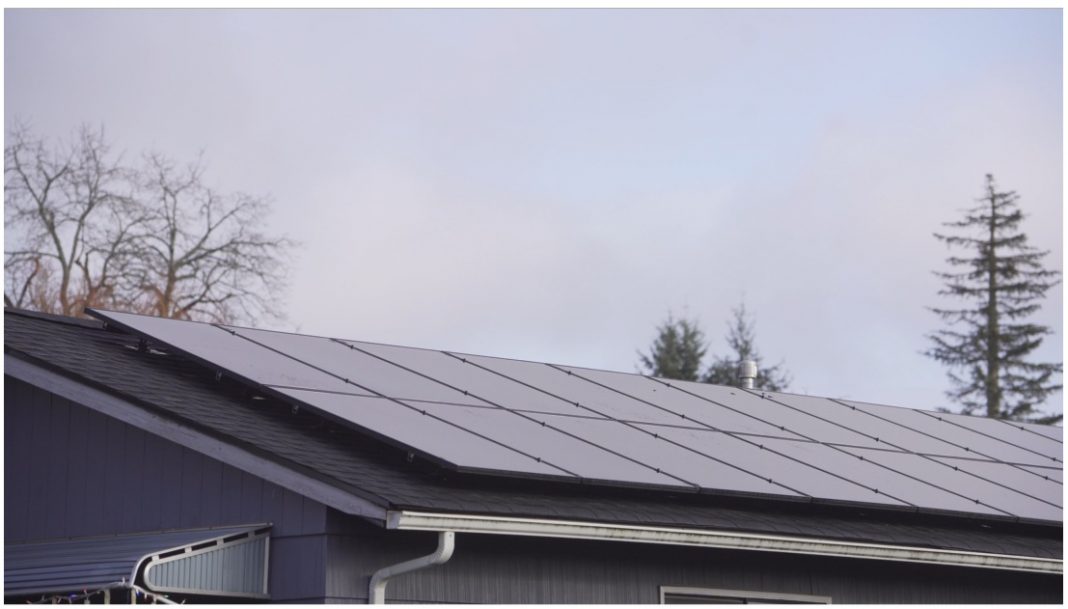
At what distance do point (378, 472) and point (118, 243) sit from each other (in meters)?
26.2

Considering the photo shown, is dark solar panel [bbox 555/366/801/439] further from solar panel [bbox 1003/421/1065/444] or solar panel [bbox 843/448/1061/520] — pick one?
solar panel [bbox 1003/421/1065/444]

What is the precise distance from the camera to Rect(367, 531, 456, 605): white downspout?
30.9 ft

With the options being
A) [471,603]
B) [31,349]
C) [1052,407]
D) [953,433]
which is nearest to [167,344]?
[31,349]

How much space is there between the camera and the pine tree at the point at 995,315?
174ft

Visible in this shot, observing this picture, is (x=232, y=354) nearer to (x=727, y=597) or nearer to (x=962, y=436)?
(x=727, y=597)

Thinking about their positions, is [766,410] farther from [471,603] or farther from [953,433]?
[471,603]

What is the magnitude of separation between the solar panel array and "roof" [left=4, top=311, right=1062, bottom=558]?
17 centimetres

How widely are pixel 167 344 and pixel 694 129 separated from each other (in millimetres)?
33245

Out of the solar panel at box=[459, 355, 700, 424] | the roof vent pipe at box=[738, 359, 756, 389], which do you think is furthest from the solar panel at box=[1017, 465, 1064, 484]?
the solar panel at box=[459, 355, 700, 424]

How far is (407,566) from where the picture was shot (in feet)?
31.2

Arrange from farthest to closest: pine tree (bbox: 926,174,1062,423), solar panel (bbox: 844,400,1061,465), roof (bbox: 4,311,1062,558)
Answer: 1. pine tree (bbox: 926,174,1062,423)
2. solar panel (bbox: 844,400,1061,465)
3. roof (bbox: 4,311,1062,558)

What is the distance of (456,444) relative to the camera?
10.5 meters

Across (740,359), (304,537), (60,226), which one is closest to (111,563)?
(304,537)

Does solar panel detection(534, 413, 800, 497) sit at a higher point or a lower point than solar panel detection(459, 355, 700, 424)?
lower
